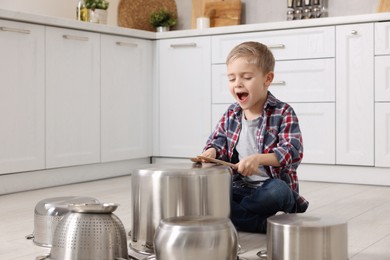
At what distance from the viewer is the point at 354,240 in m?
1.97

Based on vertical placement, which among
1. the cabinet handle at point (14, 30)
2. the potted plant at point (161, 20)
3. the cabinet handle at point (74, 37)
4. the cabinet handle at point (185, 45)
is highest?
the potted plant at point (161, 20)

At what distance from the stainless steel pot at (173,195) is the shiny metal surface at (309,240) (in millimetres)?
206

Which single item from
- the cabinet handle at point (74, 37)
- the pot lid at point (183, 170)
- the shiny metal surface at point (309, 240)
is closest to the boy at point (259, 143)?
the pot lid at point (183, 170)

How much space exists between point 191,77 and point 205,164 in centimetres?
205

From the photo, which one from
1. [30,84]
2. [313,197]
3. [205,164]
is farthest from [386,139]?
[30,84]

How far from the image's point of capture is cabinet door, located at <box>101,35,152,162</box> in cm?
367

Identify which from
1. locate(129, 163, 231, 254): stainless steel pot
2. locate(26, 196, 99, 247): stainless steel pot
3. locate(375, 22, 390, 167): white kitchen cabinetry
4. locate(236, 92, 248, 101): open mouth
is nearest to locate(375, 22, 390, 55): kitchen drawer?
locate(375, 22, 390, 167): white kitchen cabinetry

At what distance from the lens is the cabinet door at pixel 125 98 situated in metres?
3.67

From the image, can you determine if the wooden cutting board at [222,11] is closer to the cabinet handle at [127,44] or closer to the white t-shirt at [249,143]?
the cabinet handle at [127,44]

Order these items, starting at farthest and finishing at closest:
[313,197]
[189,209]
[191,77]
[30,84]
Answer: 1. [191,77]
2. [30,84]
3. [313,197]
4. [189,209]

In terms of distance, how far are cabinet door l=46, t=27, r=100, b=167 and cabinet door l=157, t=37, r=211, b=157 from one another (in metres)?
0.56

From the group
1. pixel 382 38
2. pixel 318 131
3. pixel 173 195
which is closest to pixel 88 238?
pixel 173 195

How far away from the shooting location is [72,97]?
3404 mm

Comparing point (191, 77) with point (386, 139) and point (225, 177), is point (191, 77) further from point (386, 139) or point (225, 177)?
point (225, 177)
